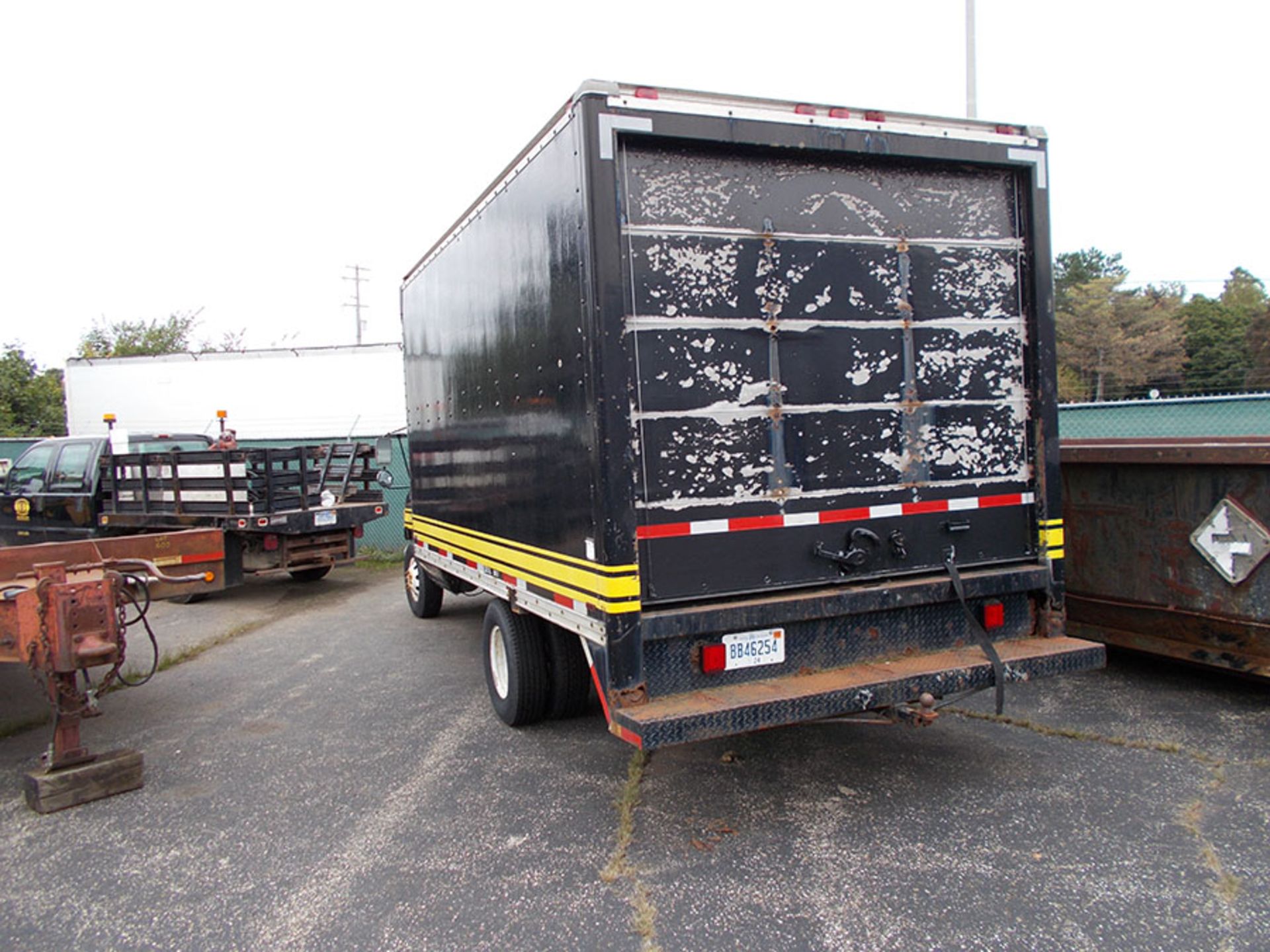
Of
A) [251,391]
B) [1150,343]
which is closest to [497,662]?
[251,391]

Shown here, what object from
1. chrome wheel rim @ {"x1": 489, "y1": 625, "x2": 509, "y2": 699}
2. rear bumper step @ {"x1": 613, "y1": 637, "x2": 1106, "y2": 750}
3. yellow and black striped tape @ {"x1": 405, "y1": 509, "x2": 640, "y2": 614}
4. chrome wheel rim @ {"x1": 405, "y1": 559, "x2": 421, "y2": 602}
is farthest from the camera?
chrome wheel rim @ {"x1": 405, "y1": 559, "x2": 421, "y2": 602}

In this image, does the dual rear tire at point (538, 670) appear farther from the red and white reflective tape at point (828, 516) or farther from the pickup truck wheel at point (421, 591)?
the pickup truck wheel at point (421, 591)

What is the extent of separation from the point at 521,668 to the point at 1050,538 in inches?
120

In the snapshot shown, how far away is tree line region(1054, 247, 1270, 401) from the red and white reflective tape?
47.6 metres

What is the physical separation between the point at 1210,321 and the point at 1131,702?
56633 millimetres

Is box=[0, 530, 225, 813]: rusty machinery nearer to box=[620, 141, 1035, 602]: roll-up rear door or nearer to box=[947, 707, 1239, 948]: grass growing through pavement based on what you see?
box=[620, 141, 1035, 602]: roll-up rear door

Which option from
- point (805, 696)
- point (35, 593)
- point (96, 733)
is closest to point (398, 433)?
point (96, 733)

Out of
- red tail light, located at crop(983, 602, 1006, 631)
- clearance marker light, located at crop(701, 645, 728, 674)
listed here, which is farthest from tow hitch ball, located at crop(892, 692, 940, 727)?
clearance marker light, located at crop(701, 645, 728, 674)

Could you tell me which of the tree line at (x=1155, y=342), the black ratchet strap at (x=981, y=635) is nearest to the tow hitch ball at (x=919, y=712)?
the black ratchet strap at (x=981, y=635)

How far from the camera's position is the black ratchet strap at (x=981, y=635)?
4164 mm

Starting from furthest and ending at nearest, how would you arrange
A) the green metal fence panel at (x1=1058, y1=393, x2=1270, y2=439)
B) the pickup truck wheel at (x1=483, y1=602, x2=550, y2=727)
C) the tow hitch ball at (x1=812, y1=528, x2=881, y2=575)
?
the green metal fence panel at (x1=1058, y1=393, x2=1270, y2=439) < the pickup truck wheel at (x1=483, y1=602, x2=550, y2=727) < the tow hitch ball at (x1=812, y1=528, x2=881, y2=575)

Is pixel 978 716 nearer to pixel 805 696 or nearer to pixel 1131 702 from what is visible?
pixel 1131 702

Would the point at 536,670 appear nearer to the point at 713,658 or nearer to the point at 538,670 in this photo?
the point at 538,670

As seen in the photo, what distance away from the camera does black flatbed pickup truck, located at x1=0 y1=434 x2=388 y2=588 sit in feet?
34.7
